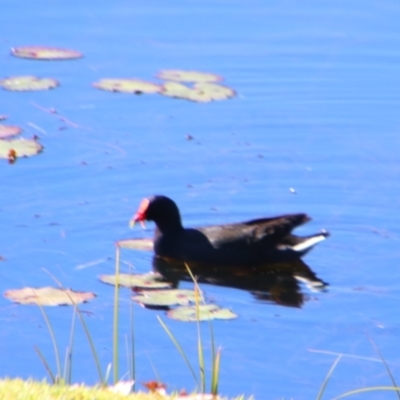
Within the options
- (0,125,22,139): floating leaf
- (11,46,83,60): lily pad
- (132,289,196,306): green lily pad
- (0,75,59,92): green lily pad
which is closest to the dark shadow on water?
(132,289,196,306): green lily pad

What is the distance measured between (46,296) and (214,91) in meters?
4.26

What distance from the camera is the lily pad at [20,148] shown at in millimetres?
9188

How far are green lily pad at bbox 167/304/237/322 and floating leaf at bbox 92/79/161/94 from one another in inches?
162

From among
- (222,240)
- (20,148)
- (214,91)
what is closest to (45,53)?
(214,91)

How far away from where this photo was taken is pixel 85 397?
429cm

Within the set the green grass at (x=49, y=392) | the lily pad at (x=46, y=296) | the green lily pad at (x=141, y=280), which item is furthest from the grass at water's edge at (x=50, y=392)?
the green lily pad at (x=141, y=280)

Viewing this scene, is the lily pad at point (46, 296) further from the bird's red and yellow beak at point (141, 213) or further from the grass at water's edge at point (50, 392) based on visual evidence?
the grass at water's edge at point (50, 392)

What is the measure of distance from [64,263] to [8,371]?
1639 mm

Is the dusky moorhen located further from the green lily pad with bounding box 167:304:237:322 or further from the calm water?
the green lily pad with bounding box 167:304:237:322

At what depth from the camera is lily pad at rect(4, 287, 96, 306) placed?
675 cm

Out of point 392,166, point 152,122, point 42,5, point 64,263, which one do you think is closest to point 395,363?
point 64,263

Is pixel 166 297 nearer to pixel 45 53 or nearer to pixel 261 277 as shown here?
pixel 261 277

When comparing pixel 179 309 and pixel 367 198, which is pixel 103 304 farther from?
pixel 367 198

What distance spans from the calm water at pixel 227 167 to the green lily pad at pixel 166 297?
112mm
